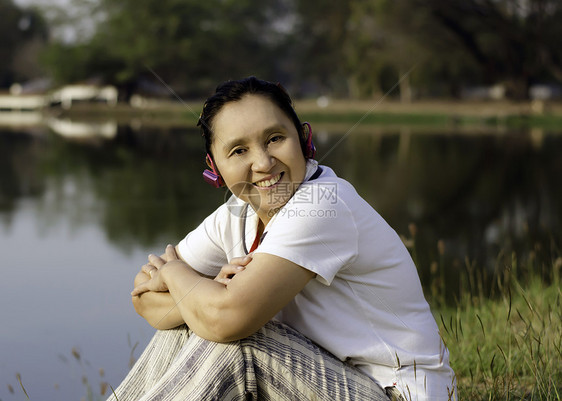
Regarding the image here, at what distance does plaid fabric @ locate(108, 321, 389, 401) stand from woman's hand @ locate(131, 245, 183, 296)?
29 centimetres

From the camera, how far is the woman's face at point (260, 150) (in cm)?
198

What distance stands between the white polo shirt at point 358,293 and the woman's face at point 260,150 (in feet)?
0.25

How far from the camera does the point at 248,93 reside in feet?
6.51

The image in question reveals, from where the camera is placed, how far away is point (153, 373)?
210 cm

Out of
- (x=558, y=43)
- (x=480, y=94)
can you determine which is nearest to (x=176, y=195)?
(x=558, y=43)

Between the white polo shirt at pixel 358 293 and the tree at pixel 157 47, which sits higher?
the tree at pixel 157 47

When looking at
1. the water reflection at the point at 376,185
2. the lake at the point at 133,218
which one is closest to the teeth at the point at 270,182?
the lake at the point at 133,218

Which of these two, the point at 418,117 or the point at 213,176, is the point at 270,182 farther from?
the point at 418,117

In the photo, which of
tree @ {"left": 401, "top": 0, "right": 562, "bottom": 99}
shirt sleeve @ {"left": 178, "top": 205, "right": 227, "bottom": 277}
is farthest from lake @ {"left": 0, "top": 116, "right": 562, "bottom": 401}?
tree @ {"left": 401, "top": 0, "right": 562, "bottom": 99}

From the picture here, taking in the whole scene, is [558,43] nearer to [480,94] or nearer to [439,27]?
[439,27]

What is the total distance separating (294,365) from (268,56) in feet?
162

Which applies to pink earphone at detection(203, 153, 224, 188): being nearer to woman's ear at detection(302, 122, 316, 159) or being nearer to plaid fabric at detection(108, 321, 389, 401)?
woman's ear at detection(302, 122, 316, 159)

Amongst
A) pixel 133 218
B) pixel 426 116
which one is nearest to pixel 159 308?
pixel 133 218

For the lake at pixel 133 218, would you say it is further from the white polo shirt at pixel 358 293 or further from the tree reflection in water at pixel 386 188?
the white polo shirt at pixel 358 293
